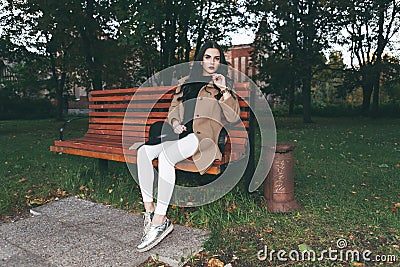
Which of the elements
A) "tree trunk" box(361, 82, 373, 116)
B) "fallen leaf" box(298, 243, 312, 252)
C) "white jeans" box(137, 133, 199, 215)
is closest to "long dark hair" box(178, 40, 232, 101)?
"white jeans" box(137, 133, 199, 215)

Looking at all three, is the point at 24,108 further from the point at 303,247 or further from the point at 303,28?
the point at 303,247

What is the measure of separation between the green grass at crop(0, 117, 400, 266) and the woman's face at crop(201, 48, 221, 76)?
1.30 m

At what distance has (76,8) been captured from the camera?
1278cm

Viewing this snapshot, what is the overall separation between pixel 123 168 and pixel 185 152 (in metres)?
2.55

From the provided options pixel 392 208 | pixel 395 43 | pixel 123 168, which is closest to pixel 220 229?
pixel 392 208

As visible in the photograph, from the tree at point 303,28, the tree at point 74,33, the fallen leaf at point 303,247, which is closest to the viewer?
the fallen leaf at point 303,247

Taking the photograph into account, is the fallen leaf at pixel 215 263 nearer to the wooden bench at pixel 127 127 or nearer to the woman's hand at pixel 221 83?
the wooden bench at pixel 127 127

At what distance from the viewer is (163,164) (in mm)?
3342

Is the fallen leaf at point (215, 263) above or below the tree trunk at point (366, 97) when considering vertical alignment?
below

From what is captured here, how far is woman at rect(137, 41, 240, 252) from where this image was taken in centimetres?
330

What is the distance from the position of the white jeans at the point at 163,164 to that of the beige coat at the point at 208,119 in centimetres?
8

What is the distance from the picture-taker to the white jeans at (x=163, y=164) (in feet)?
10.8

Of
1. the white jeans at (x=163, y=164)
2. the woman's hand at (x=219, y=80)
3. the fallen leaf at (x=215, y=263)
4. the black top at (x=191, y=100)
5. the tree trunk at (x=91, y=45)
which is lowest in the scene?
the fallen leaf at (x=215, y=263)

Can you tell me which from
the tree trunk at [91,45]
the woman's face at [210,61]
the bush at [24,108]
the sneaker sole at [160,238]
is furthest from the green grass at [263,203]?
the bush at [24,108]
